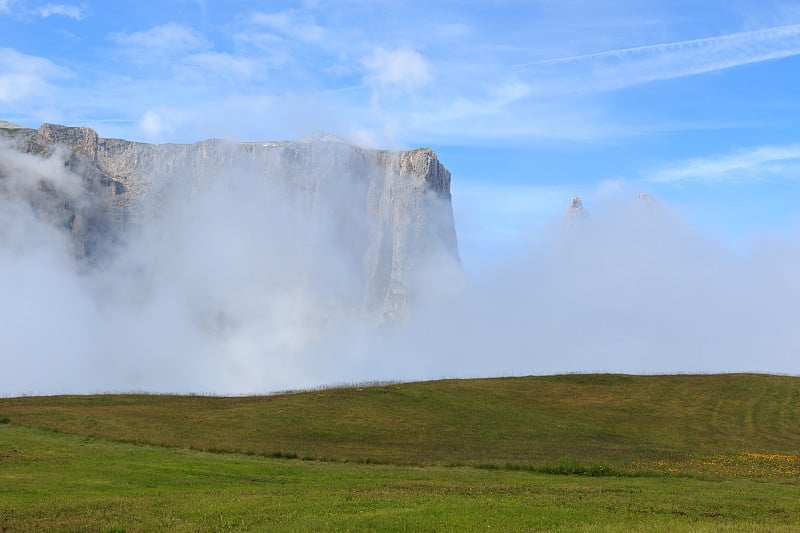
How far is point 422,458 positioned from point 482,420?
1843 centimetres

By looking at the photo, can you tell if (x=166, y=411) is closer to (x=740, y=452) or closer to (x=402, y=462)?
(x=402, y=462)

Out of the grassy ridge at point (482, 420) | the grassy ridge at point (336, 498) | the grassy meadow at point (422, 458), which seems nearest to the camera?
the grassy ridge at point (336, 498)

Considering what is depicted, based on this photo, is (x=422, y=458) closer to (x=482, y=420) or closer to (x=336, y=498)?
(x=336, y=498)

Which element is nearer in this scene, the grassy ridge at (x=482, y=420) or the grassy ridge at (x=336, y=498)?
the grassy ridge at (x=336, y=498)

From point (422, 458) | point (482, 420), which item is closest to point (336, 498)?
point (422, 458)

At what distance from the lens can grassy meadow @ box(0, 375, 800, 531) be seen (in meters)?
27.9

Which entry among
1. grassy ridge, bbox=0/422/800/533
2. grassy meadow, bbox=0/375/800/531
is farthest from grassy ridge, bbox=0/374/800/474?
grassy ridge, bbox=0/422/800/533

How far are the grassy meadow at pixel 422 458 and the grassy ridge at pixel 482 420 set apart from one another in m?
0.23

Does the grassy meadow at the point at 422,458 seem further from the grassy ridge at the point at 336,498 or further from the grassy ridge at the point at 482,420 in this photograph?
the grassy ridge at the point at 482,420

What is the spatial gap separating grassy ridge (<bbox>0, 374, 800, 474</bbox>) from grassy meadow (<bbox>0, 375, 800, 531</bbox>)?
23 centimetres

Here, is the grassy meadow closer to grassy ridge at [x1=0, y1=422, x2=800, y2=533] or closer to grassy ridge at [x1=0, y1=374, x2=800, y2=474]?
grassy ridge at [x1=0, y1=422, x2=800, y2=533]

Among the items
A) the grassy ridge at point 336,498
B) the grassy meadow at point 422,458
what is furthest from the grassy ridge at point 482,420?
the grassy ridge at point 336,498

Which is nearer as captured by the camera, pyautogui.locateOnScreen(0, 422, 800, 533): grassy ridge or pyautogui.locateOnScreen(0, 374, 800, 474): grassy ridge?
pyautogui.locateOnScreen(0, 422, 800, 533): grassy ridge

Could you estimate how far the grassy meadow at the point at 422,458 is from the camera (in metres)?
27.9
